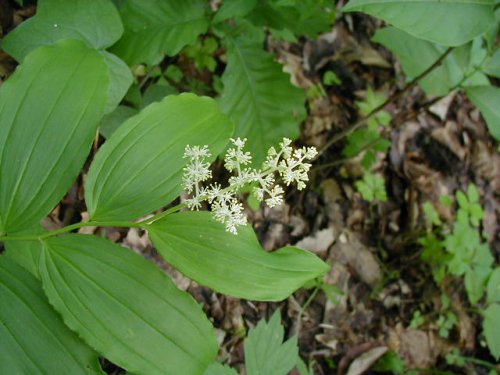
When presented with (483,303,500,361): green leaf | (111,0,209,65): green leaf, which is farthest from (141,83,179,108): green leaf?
(483,303,500,361): green leaf

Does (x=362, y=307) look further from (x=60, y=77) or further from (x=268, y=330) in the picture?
(x=60, y=77)

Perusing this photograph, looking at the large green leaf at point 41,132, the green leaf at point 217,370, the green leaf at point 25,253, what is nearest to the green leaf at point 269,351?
the green leaf at point 217,370

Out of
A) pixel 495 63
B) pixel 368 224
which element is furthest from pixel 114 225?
pixel 368 224

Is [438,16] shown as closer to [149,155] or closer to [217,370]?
[149,155]

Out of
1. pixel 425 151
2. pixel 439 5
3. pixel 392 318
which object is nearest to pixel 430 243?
pixel 392 318

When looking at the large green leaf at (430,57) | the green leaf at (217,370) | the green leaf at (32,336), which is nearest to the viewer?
the green leaf at (32,336)

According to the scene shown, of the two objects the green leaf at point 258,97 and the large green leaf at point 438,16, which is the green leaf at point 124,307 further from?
the green leaf at point 258,97

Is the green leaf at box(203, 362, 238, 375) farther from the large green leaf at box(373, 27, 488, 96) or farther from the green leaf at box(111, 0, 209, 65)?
the large green leaf at box(373, 27, 488, 96)
